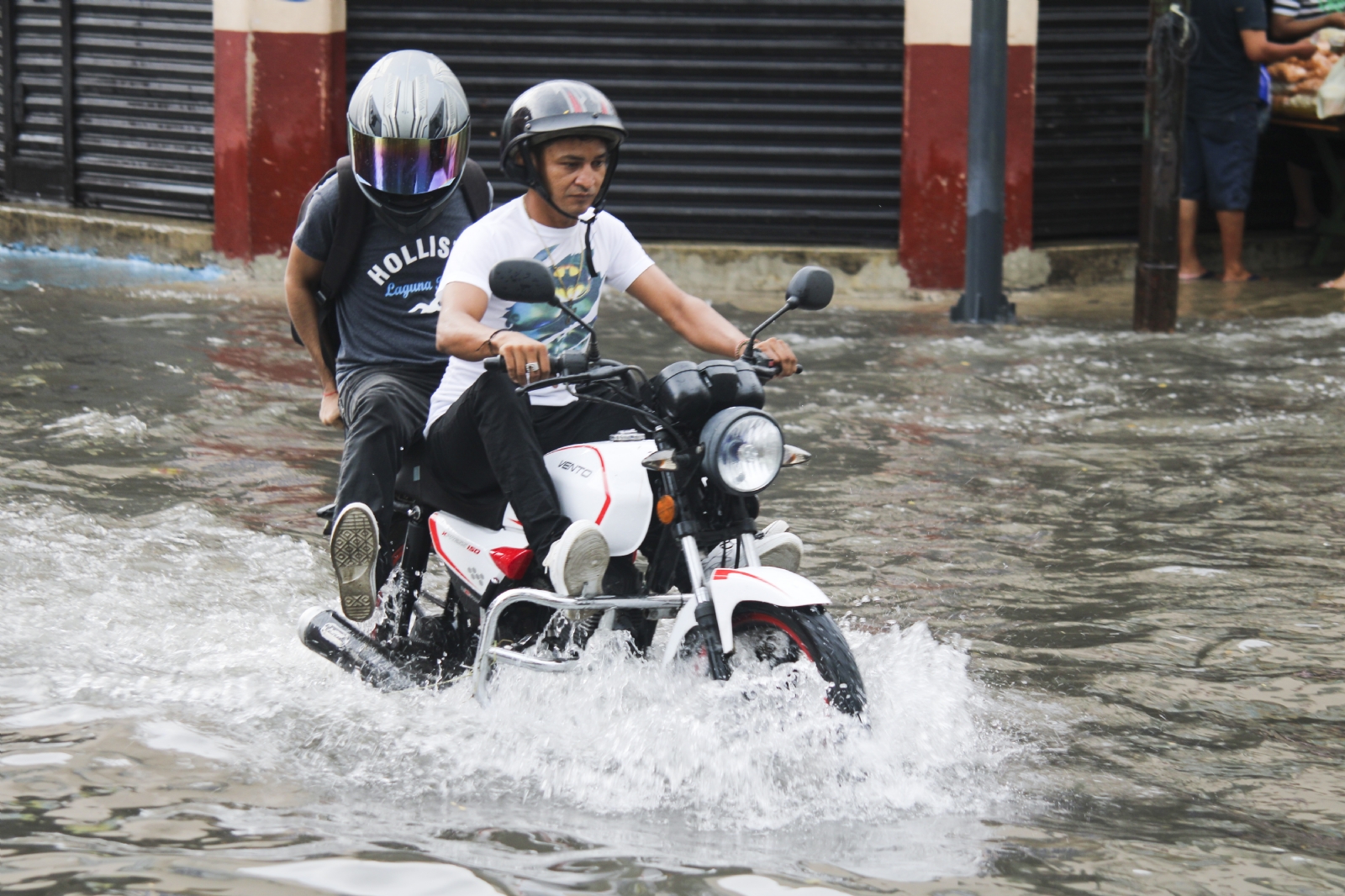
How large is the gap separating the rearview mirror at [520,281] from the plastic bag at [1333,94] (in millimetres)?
8980

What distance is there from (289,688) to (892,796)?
1.71m

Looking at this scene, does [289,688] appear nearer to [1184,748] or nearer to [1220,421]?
[1184,748]

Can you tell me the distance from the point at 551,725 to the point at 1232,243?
29.3 feet

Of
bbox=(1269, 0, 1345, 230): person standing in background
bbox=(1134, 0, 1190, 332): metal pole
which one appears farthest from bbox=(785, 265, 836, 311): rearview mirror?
bbox=(1269, 0, 1345, 230): person standing in background

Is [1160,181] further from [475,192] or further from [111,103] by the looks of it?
[111,103]

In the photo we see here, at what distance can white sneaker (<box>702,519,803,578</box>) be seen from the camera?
3803 mm

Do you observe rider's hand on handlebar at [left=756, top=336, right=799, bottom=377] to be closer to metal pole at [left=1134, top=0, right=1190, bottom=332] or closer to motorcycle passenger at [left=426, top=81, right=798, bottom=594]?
motorcycle passenger at [left=426, top=81, right=798, bottom=594]

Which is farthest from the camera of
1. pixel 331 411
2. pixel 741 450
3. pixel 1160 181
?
pixel 1160 181

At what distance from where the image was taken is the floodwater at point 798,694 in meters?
3.27

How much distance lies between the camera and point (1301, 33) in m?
11.4

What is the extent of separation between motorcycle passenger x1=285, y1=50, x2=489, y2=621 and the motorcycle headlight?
1.08 m

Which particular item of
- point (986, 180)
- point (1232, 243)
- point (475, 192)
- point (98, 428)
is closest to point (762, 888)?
point (475, 192)

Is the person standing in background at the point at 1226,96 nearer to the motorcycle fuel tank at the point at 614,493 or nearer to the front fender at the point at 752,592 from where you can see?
the motorcycle fuel tank at the point at 614,493

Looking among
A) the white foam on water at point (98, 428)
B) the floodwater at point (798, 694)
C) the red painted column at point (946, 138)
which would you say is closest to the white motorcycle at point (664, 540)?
the floodwater at point (798, 694)
